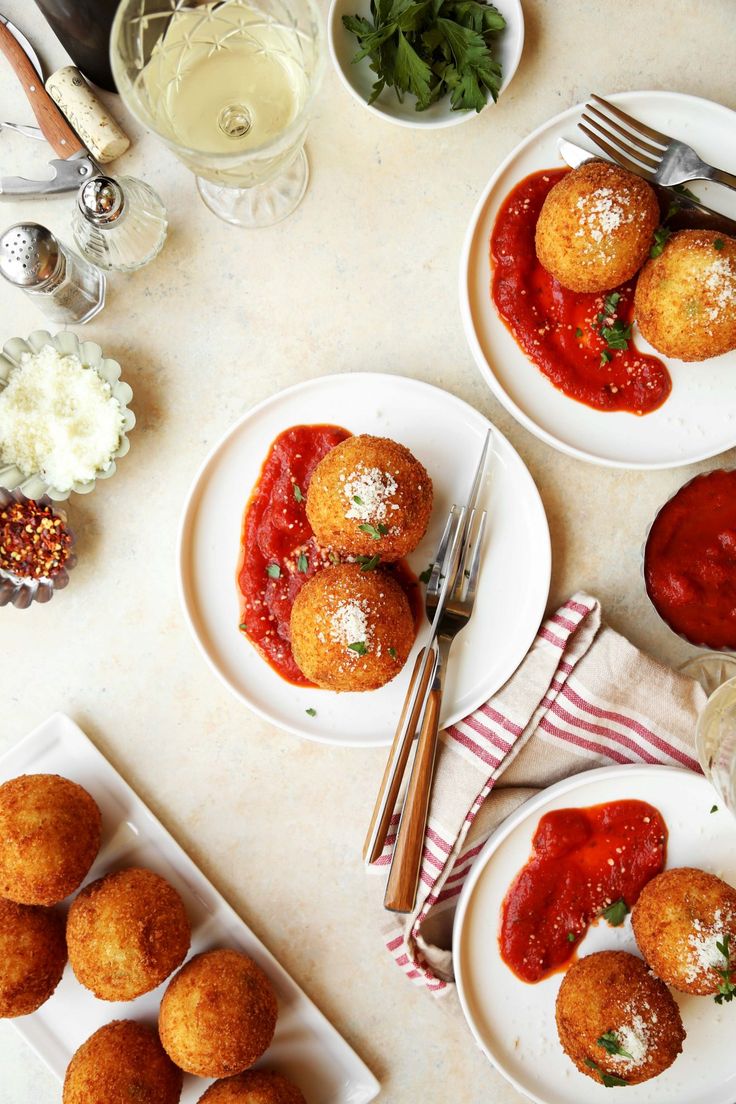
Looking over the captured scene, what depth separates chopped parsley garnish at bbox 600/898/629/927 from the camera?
7.13 feet

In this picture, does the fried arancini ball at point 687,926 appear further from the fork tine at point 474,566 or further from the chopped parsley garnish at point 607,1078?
the fork tine at point 474,566

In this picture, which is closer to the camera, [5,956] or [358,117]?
[5,956]

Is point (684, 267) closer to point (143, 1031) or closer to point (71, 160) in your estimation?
A: point (71, 160)

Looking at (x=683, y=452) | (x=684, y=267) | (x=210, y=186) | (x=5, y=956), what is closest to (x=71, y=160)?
(x=210, y=186)

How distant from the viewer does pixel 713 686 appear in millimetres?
2340

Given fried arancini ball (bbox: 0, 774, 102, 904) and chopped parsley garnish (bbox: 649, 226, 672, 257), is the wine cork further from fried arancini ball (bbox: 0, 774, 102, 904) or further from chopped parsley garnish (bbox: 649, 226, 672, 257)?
fried arancini ball (bbox: 0, 774, 102, 904)

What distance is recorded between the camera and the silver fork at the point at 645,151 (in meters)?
2.14

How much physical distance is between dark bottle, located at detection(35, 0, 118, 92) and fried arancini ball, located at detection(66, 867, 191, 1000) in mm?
2143

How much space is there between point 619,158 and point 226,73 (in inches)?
40.0

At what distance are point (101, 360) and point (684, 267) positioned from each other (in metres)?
1.50

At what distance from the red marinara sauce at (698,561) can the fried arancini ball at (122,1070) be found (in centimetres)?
177

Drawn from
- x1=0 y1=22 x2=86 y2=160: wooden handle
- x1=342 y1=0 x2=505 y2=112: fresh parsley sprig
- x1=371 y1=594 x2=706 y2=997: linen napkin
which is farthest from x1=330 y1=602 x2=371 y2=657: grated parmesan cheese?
x1=0 y1=22 x2=86 y2=160: wooden handle

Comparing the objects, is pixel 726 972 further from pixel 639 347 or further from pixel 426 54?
pixel 426 54

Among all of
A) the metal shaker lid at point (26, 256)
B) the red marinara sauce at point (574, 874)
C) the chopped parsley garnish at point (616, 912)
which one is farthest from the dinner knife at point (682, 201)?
the chopped parsley garnish at point (616, 912)
